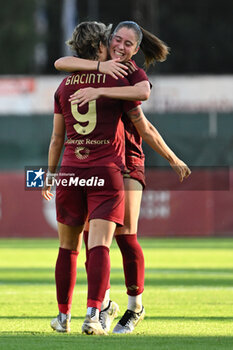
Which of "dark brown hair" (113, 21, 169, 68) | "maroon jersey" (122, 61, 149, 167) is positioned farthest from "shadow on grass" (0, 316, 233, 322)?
"dark brown hair" (113, 21, 169, 68)

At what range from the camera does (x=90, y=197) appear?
7320 mm

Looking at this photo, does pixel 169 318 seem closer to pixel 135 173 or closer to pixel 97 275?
pixel 135 173

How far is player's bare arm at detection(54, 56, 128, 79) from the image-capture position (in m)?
7.25

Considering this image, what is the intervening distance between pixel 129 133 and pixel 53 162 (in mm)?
583

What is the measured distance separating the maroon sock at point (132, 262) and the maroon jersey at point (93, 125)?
0.64 metres

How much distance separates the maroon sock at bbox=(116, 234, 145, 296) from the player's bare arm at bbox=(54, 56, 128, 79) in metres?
1.20

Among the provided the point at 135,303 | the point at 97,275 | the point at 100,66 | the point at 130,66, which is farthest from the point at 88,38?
the point at 135,303

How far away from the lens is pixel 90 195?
24.0ft

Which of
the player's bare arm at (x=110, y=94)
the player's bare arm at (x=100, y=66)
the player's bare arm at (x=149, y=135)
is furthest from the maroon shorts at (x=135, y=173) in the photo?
the player's bare arm at (x=100, y=66)

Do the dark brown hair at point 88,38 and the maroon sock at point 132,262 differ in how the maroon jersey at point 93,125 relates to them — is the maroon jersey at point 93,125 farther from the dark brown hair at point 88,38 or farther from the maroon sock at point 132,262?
the maroon sock at point 132,262

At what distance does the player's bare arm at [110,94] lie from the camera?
7227mm

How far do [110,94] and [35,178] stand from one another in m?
1.57

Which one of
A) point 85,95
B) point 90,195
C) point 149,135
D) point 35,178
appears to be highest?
point 85,95

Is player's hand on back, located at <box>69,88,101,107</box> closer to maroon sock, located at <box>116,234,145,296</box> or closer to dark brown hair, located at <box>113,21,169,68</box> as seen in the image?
dark brown hair, located at <box>113,21,169,68</box>
